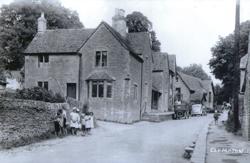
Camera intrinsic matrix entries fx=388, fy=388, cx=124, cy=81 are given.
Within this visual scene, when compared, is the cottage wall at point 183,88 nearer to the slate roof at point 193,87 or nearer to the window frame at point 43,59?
the slate roof at point 193,87

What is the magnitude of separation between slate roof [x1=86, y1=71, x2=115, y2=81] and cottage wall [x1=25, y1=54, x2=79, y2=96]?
166 cm

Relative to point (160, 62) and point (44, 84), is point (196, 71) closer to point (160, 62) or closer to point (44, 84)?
point (160, 62)

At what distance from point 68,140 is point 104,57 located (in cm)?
1586

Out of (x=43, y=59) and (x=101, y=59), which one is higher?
(x=43, y=59)

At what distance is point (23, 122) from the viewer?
17188mm

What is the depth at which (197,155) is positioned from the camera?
533 inches

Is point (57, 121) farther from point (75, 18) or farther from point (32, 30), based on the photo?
point (75, 18)

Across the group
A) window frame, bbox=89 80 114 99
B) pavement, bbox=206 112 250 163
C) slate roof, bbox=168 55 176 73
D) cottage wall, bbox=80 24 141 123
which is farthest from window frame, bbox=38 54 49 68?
slate roof, bbox=168 55 176 73

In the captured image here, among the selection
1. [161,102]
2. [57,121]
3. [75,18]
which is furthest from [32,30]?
[57,121]

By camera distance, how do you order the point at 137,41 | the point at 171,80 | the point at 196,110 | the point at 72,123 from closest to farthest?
the point at 72,123 → the point at 137,41 → the point at 196,110 → the point at 171,80

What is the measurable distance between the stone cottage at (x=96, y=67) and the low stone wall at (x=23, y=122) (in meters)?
13.2

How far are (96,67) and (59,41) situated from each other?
5.13m

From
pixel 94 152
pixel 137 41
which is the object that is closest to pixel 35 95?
pixel 94 152

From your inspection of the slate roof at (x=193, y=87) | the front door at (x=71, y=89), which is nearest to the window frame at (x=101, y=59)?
the front door at (x=71, y=89)
